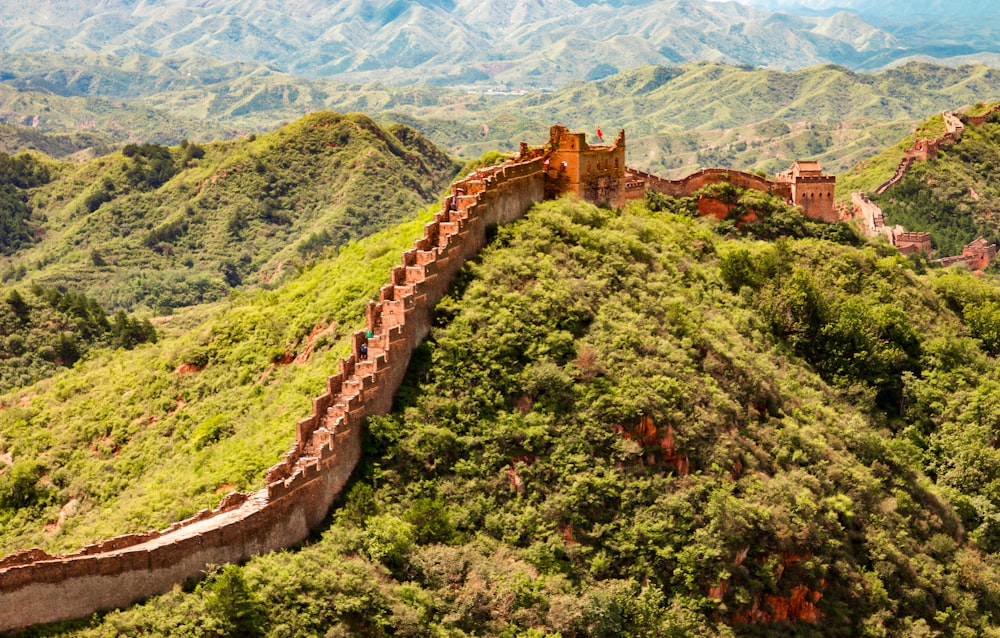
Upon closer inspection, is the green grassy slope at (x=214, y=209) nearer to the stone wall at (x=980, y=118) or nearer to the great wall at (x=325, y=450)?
the stone wall at (x=980, y=118)

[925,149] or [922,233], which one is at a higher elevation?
[925,149]

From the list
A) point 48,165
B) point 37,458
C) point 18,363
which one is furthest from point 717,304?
point 48,165

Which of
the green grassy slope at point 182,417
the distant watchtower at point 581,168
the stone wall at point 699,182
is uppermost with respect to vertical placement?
the distant watchtower at point 581,168

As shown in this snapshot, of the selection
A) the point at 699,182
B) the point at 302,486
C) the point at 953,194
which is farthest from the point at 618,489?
the point at 953,194

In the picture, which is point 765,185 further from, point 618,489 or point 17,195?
point 17,195

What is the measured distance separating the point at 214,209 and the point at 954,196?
268ft

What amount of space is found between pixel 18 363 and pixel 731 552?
195ft

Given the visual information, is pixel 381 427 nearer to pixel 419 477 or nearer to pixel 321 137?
pixel 419 477

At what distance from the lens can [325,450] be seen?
3425 cm

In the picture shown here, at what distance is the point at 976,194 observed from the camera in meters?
133

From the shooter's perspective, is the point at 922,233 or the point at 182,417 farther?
the point at 922,233

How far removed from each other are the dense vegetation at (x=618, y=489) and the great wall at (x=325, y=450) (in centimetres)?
62

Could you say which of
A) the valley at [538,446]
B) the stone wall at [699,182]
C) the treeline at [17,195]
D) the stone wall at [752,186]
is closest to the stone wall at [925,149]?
the stone wall at [752,186]

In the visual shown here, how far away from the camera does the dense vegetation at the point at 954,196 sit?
12912 cm
